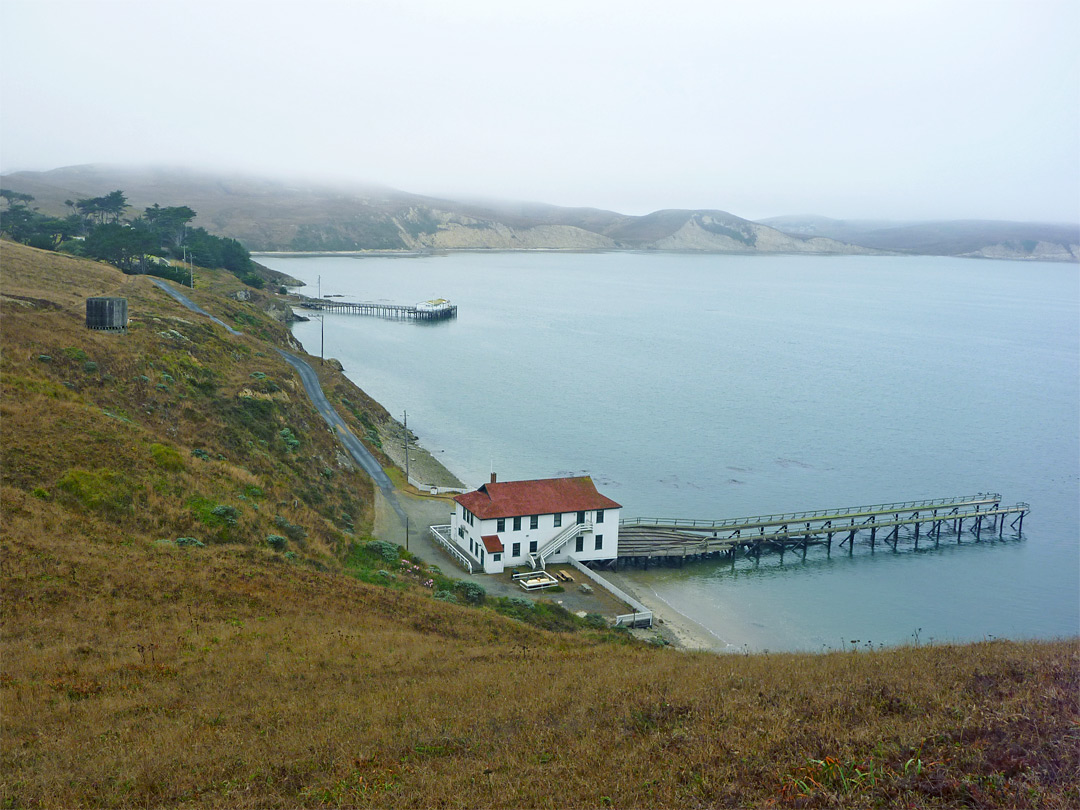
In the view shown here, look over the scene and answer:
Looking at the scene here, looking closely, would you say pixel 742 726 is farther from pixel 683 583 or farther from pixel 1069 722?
pixel 683 583

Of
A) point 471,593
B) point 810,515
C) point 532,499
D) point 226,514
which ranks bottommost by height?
point 810,515

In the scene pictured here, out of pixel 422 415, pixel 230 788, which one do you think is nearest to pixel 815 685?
pixel 230 788

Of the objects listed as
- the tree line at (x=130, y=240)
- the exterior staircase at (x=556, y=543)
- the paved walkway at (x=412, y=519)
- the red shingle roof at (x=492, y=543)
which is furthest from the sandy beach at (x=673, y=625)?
A: the tree line at (x=130, y=240)

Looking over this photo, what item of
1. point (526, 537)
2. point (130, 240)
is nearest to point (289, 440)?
point (526, 537)

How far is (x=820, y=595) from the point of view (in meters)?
41.2

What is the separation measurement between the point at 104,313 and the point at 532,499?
79.5ft

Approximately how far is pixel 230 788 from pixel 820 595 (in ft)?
117

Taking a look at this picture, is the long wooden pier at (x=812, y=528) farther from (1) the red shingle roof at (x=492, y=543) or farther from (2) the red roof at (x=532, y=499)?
(1) the red shingle roof at (x=492, y=543)

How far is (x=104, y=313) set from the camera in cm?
4200

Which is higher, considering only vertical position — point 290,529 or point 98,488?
point 98,488

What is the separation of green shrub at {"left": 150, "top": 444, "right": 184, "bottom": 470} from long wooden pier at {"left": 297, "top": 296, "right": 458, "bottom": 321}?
109172 millimetres

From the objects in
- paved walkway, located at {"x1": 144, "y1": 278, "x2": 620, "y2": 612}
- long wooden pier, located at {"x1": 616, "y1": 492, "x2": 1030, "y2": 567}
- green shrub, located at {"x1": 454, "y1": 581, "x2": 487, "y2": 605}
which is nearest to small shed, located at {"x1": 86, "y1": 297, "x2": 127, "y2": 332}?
paved walkway, located at {"x1": 144, "y1": 278, "x2": 620, "y2": 612}

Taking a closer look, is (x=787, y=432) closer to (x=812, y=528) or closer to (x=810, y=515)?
(x=812, y=528)

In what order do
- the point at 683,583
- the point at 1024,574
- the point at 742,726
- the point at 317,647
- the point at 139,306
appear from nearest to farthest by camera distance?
the point at 742,726
the point at 317,647
the point at 683,583
the point at 1024,574
the point at 139,306
